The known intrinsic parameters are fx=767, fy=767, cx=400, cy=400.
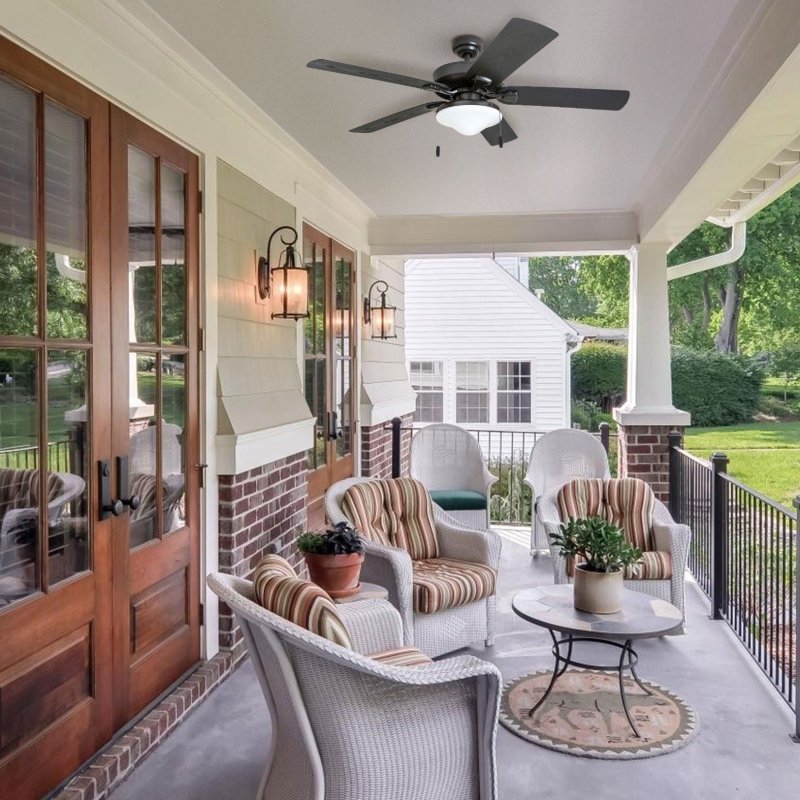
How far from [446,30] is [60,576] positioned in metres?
2.42

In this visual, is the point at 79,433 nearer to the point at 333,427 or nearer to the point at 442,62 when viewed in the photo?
the point at 442,62

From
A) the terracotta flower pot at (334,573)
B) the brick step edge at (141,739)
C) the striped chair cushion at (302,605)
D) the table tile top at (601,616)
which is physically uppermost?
the striped chair cushion at (302,605)

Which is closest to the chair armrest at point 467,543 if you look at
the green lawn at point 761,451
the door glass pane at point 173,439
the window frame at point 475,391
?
the door glass pane at point 173,439

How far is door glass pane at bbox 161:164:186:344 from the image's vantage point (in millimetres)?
3223

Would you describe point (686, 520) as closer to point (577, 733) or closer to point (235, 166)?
point (577, 733)

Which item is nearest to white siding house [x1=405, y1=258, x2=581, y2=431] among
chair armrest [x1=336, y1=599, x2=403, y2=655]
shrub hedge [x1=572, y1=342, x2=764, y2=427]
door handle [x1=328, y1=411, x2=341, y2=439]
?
shrub hedge [x1=572, y1=342, x2=764, y2=427]

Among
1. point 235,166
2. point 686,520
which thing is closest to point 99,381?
point 235,166

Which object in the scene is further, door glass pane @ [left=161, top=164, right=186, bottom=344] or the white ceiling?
door glass pane @ [left=161, top=164, right=186, bottom=344]

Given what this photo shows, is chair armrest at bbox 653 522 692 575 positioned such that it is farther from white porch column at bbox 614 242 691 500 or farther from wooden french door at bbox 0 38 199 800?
wooden french door at bbox 0 38 199 800

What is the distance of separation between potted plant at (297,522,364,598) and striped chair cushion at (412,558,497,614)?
0.41 m

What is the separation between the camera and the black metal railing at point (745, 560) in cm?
339

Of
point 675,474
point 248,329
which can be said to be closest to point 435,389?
point 675,474

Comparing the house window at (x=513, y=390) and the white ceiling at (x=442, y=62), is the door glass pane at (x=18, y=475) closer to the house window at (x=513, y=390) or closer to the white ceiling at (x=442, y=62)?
the white ceiling at (x=442, y=62)

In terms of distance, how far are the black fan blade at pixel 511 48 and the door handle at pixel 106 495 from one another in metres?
1.94
